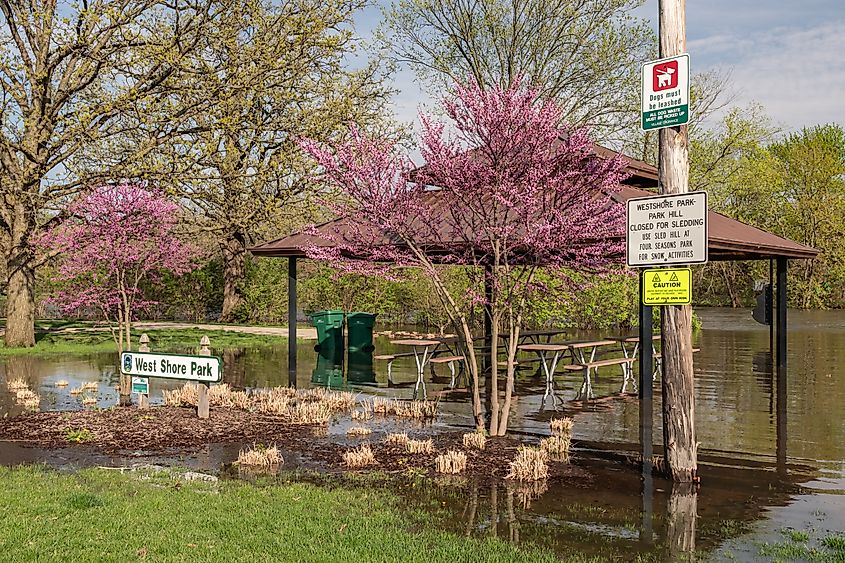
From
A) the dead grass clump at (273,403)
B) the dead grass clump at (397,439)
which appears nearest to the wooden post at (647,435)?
the dead grass clump at (397,439)

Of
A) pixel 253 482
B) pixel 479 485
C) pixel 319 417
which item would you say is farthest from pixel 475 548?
pixel 319 417

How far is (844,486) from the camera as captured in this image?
7.50 m

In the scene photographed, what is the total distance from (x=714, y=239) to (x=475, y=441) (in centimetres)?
505

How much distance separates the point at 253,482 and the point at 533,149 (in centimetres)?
446

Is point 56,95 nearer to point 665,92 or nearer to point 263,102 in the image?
point 263,102

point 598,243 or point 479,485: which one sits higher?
point 598,243

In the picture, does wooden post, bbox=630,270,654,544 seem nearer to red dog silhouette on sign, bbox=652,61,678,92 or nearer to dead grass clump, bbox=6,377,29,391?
red dog silhouette on sign, bbox=652,61,678,92

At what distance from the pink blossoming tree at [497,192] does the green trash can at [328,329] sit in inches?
531

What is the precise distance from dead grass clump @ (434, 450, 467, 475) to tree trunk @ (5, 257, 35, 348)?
1734 centimetres

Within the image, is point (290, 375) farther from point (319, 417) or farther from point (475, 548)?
point (475, 548)

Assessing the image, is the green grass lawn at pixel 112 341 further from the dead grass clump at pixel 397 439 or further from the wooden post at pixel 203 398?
the dead grass clump at pixel 397 439

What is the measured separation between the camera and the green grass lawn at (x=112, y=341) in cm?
2150

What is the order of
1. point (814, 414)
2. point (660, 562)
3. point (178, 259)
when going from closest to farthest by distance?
point (660, 562) → point (814, 414) → point (178, 259)

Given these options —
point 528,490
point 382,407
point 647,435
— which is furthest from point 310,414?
point 647,435
